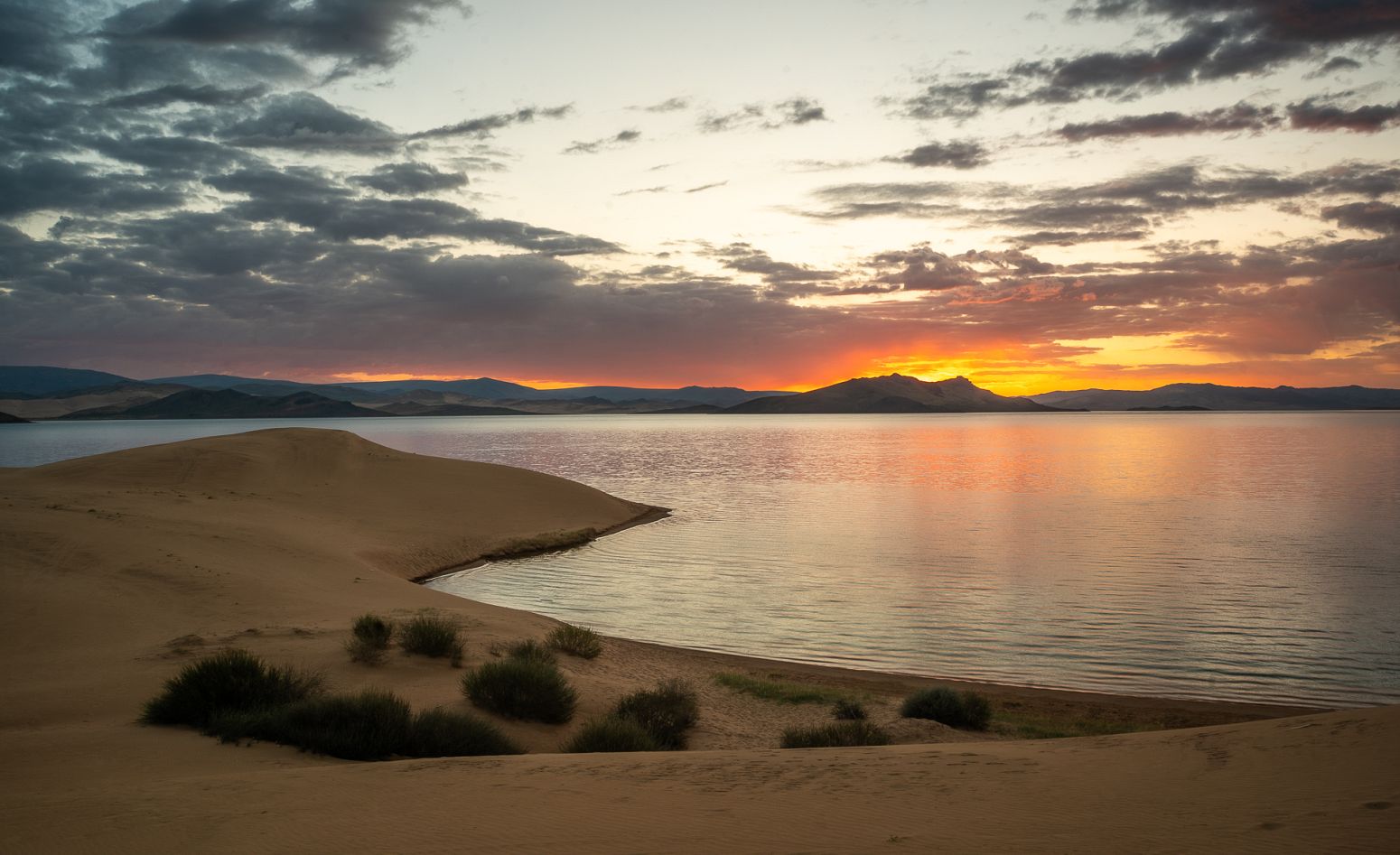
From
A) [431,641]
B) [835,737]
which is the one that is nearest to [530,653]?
[431,641]

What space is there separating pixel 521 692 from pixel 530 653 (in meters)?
2.21

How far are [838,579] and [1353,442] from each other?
10788 centimetres

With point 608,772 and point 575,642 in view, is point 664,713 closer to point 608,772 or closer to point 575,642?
point 608,772

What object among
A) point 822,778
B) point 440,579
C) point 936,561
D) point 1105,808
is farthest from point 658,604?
point 1105,808

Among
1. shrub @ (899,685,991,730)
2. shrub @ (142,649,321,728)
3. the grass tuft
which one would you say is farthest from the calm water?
shrub @ (142,649,321,728)

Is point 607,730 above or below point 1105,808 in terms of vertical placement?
below

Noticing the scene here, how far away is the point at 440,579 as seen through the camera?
25906 millimetres

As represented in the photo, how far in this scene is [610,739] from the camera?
30.8 feet

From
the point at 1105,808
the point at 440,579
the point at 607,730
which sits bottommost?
the point at 440,579

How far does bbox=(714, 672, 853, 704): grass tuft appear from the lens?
12812mm

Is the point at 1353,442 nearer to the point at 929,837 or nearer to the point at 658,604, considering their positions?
the point at 658,604

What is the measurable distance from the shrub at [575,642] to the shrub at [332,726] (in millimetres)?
5638

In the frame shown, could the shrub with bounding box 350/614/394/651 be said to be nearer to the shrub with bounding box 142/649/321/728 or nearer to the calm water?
the shrub with bounding box 142/649/321/728

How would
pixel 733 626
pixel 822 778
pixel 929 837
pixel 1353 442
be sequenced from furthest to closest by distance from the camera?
1. pixel 1353 442
2. pixel 733 626
3. pixel 822 778
4. pixel 929 837
